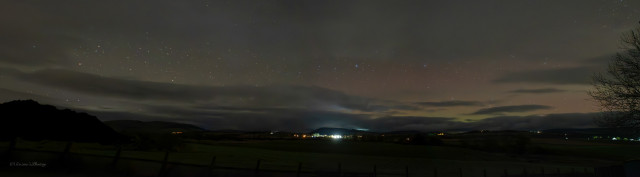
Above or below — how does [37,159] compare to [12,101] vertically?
below

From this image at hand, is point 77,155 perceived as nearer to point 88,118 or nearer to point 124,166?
point 124,166

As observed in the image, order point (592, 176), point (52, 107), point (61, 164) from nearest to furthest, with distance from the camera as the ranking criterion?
point (61, 164) → point (592, 176) → point (52, 107)

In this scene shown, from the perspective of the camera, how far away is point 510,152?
89250 mm

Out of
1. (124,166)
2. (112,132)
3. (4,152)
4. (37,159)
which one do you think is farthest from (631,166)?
(112,132)

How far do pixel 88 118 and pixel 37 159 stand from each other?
39050mm

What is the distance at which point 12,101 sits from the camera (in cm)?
4756

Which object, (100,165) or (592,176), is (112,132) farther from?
(592,176)

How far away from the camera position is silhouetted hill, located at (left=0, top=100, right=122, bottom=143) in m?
43.9

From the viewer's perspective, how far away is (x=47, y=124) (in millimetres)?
47938

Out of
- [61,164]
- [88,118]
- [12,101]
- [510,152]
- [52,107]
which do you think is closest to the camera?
[61,164]

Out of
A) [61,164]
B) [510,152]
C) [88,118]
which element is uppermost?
[88,118]

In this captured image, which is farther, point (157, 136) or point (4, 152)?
point (157, 136)

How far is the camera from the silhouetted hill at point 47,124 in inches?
1730

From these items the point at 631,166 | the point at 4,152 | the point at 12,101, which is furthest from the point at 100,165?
the point at 631,166
